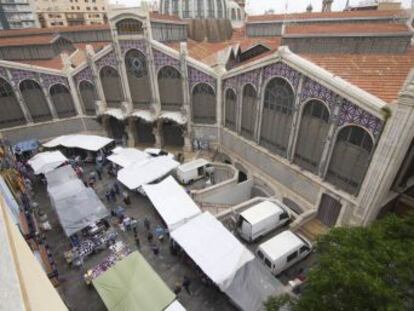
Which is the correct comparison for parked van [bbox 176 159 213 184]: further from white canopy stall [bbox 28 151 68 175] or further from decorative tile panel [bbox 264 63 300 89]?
white canopy stall [bbox 28 151 68 175]

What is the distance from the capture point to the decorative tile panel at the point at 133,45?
24.7m

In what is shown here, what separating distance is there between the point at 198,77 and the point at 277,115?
959 centimetres

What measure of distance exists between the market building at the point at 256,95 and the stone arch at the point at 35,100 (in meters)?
0.11

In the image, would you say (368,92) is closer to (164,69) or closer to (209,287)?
(209,287)

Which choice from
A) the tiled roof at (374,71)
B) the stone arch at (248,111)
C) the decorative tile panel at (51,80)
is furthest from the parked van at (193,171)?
the decorative tile panel at (51,80)

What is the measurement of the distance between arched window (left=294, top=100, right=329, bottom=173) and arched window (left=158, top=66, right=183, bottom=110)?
45.7 feet

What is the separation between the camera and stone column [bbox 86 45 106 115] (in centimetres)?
2652

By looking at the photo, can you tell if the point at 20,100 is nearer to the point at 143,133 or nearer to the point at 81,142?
the point at 81,142

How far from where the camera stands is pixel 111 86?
28.1 metres

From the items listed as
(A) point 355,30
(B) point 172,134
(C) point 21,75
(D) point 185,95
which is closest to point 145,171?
(B) point 172,134

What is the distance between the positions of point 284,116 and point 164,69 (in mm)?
13954

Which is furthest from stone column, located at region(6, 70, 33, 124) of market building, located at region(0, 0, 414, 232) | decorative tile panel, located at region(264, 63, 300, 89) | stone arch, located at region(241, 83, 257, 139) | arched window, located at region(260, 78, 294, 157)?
decorative tile panel, located at region(264, 63, 300, 89)

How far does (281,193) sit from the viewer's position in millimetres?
20438

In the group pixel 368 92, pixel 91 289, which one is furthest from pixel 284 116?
pixel 91 289
